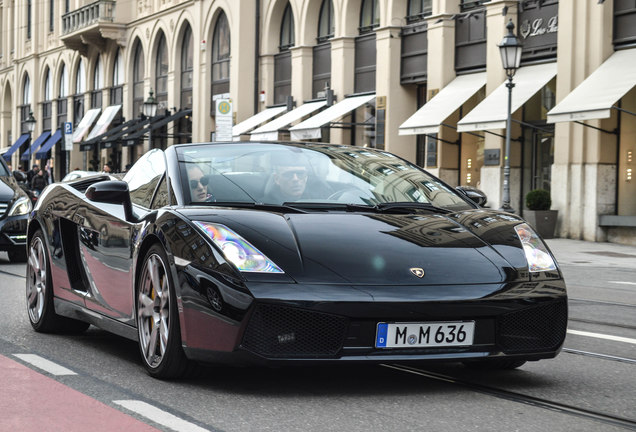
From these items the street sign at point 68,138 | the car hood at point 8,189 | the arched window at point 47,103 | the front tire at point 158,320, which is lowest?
the front tire at point 158,320

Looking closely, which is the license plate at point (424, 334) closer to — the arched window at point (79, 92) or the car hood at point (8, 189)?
the car hood at point (8, 189)

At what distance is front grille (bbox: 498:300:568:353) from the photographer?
18.4 feet

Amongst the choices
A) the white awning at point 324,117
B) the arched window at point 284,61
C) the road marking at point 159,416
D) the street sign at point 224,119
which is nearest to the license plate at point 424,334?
the road marking at point 159,416

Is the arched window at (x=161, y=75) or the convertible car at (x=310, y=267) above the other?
the arched window at (x=161, y=75)

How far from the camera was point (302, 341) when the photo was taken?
5.38 meters

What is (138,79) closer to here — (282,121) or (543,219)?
(282,121)

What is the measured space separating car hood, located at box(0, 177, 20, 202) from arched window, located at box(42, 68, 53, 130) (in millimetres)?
51019

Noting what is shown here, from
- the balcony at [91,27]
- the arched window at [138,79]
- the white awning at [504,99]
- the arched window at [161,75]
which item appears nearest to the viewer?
the white awning at [504,99]

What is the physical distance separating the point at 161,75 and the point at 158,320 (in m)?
45.0

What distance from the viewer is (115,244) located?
266 inches

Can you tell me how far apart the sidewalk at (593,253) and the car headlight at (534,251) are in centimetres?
1228

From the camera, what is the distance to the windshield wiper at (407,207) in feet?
21.0

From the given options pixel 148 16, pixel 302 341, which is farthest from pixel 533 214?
pixel 148 16

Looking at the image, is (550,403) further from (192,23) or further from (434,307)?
(192,23)
